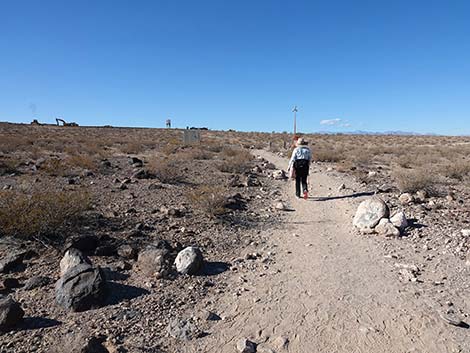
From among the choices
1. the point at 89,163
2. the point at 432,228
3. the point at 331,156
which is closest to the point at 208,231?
the point at 432,228

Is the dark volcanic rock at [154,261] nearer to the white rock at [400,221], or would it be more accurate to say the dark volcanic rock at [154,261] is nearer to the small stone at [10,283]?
the small stone at [10,283]

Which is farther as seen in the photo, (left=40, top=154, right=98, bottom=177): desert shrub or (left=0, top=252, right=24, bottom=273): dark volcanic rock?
(left=40, top=154, right=98, bottom=177): desert shrub

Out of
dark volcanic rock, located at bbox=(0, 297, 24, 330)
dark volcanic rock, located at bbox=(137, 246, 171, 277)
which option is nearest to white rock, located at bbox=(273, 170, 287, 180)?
dark volcanic rock, located at bbox=(137, 246, 171, 277)

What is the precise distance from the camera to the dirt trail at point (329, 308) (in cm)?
354

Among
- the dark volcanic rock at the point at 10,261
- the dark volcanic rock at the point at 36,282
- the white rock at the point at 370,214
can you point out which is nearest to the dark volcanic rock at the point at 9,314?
the dark volcanic rock at the point at 36,282

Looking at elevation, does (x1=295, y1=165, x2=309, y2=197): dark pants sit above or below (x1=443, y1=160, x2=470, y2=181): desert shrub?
above

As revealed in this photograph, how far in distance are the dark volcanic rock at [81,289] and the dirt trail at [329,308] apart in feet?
4.53

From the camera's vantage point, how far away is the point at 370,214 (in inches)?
271

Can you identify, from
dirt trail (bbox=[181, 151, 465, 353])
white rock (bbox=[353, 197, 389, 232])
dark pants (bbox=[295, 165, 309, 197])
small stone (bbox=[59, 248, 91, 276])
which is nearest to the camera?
dirt trail (bbox=[181, 151, 465, 353])

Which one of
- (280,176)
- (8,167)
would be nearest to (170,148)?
(8,167)

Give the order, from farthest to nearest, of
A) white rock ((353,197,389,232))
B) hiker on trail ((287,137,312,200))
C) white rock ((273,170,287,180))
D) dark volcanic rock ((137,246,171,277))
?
white rock ((273,170,287,180)) < hiker on trail ((287,137,312,200)) < white rock ((353,197,389,232)) < dark volcanic rock ((137,246,171,277))

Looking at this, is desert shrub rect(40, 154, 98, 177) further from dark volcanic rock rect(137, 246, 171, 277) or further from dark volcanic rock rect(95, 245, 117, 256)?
dark volcanic rock rect(137, 246, 171, 277)

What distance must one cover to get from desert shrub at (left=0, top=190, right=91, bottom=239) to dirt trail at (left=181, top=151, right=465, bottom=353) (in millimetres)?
3673

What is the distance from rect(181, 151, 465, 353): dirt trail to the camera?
3.54m
